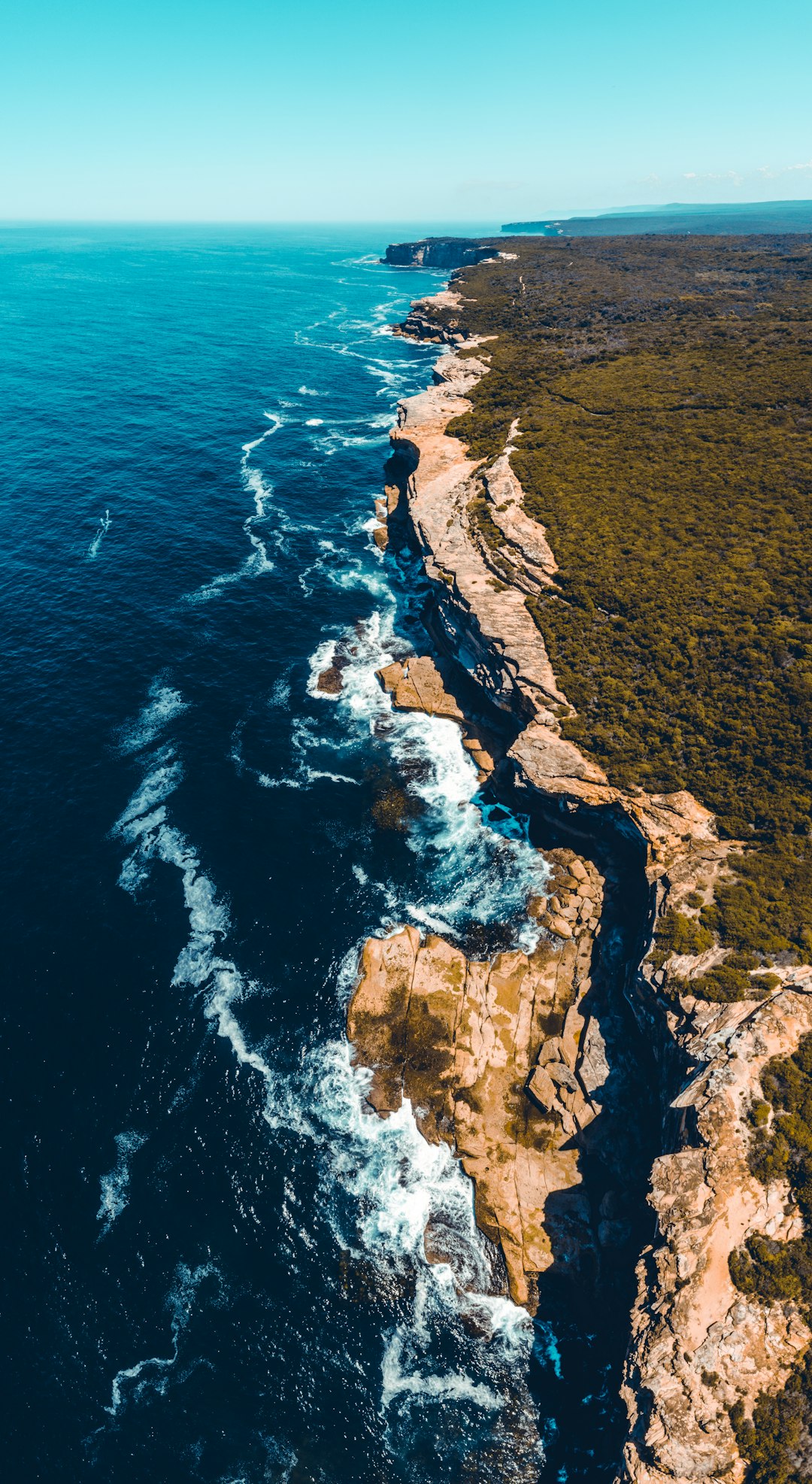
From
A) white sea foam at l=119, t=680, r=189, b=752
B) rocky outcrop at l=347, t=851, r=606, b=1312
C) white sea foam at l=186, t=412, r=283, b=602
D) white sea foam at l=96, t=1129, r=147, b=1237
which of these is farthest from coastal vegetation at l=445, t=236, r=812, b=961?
white sea foam at l=119, t=680, r=189, b=752

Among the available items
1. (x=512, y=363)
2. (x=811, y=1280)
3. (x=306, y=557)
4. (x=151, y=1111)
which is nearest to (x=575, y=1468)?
(x=811, y=1280)

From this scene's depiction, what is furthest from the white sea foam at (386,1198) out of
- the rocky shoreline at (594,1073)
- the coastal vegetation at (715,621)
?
the coastal vegetation at (715,621)

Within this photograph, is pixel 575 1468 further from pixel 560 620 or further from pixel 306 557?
pixel 306 557

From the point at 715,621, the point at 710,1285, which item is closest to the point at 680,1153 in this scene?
the point at 710,1285

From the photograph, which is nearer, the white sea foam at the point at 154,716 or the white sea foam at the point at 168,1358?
the white sea foam at the point at 168,1358

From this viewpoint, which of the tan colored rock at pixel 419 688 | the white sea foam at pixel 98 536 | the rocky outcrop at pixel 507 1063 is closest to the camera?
the rocky outcrop at pixel 507 1063

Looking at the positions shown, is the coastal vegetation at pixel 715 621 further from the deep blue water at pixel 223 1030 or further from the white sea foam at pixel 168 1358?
the white sea foam at pixel 168 1358

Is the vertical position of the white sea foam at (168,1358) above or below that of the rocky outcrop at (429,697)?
below

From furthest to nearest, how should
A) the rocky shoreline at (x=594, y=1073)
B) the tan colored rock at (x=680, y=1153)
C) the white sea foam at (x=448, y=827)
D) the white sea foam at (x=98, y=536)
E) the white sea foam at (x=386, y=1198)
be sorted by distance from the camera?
1. the white sea foam at (x=98, y=536)
2. the white sea foam at (x=448, y=827)
3. the white sea foam at (x=386, y=1198)
4. the rocky shoreline at (x=594, y=1073)
5. the tan colored rock at (x=680, y=1153)
